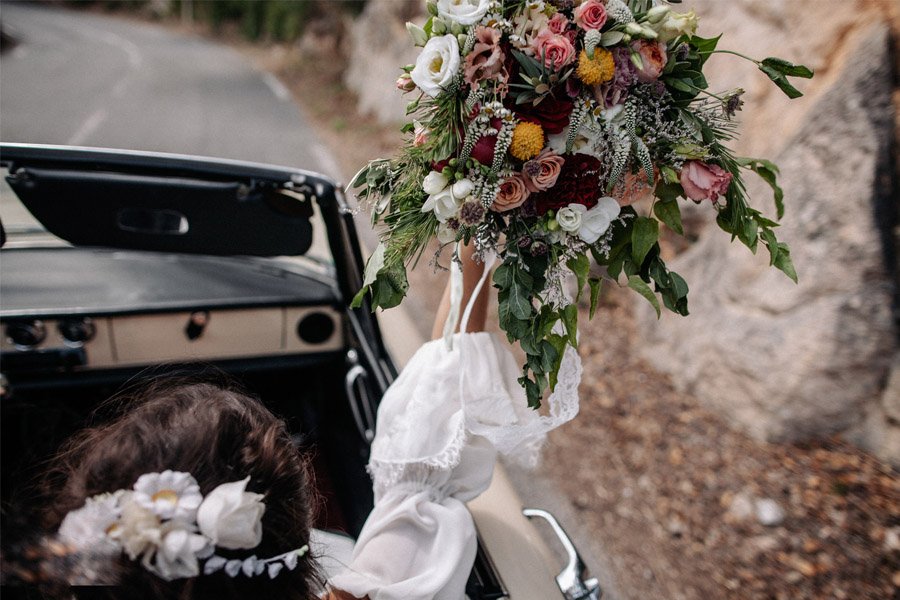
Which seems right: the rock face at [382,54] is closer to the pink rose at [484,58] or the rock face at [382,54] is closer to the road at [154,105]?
the road at [154,105]

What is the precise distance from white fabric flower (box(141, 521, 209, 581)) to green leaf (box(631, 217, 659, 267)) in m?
0.99

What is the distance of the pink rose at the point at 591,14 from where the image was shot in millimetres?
1133

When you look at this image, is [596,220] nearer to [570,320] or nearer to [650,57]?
[570,320]

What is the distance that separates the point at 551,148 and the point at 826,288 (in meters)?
2.83

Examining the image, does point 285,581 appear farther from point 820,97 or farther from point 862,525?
point 820,97

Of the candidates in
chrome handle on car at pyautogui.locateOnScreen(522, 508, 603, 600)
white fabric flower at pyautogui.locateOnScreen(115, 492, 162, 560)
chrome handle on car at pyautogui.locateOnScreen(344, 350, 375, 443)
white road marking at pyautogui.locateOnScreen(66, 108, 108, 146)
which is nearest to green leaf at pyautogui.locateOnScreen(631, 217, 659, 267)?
chrome handle on car at pyautogui.locateOnScreen(522, 508, 603, 600)

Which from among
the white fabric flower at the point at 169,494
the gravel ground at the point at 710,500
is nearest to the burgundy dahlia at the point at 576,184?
the white fabric flower at the point at 169,494

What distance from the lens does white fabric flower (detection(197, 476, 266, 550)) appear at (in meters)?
0.89

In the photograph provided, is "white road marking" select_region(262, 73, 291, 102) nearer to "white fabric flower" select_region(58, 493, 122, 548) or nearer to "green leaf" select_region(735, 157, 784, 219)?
"green leaf" select_region(735, 157, 784, 219)

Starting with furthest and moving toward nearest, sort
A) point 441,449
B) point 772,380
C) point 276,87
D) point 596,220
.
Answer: point 276,87
point 772,380
point 441,449
point 596,220

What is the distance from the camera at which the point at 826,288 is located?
329cm

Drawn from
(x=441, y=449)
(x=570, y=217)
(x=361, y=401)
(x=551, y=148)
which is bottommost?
(x=361, y=401)

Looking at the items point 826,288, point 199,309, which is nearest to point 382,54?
point 826,288

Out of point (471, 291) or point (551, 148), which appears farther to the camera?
point (471, 291)
